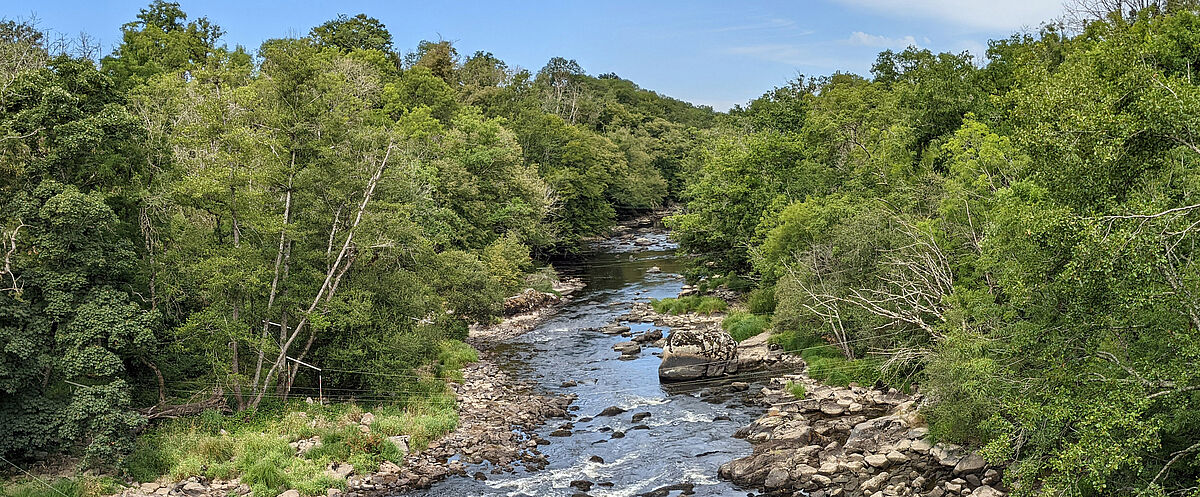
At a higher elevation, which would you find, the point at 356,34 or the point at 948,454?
the point at 356,34

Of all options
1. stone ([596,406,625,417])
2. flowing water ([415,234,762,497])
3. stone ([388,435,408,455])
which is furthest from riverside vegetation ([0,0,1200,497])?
stone ([596,406,625,417])

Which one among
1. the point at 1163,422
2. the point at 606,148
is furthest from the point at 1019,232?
the point at 606,148

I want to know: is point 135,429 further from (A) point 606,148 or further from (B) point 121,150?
(A) point 606,148

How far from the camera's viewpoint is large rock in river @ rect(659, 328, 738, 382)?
33781mm

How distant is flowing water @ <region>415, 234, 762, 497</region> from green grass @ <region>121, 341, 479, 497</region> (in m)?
3.08

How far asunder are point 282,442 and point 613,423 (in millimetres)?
11191

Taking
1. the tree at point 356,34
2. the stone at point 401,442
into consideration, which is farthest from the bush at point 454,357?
the tree at point 356,34

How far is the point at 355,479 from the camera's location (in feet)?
74.7

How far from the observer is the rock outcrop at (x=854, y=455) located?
65.8 feet

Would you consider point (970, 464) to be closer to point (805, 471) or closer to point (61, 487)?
point (805, 471)

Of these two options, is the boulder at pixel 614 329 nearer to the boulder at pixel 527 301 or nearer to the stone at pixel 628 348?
the stone at pixel 628 348

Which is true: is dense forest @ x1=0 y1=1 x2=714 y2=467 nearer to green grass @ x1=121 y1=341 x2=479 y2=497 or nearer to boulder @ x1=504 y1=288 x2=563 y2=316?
green grass @ x1=121 y1=341 x2=479 y2=497

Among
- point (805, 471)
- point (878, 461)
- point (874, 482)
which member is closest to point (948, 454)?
point (878, 461)

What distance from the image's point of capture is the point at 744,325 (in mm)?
40125
